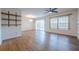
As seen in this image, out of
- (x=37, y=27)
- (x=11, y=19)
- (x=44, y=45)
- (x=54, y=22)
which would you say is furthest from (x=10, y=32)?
(x=54, y=22)

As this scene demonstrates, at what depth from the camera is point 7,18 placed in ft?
5.83

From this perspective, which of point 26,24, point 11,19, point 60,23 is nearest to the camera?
point 11,19

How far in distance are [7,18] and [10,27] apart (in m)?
0.24

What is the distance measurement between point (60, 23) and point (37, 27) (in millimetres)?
591

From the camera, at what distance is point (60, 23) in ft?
6.62

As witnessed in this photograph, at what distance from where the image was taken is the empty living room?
1721mm

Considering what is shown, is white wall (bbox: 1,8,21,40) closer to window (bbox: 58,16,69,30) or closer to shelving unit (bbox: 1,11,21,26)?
shelving unit (bbox: 1,11,21,26)

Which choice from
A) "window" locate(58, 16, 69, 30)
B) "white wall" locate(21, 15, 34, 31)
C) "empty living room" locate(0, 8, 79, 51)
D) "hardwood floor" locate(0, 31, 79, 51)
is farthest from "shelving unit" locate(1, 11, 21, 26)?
"window" locate(58, 16, 69, 30)

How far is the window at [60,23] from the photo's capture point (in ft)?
6.60

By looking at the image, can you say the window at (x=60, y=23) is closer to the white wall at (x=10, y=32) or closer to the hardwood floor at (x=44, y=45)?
the hardwood floor at (x=44, y=45)

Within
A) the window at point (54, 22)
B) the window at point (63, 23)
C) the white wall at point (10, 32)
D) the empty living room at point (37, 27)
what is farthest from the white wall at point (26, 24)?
the window at point (63, 23)

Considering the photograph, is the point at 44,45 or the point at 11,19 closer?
the point at 11,19

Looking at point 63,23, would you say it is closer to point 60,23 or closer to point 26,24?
point 60,23
